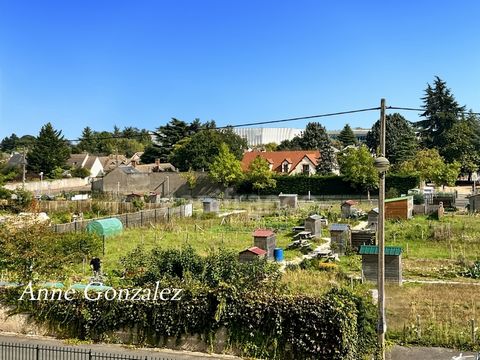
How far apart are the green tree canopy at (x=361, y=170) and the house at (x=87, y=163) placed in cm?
5584

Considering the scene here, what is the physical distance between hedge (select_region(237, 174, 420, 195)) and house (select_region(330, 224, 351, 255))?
105 feet

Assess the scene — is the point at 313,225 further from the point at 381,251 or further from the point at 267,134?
the point at 267,134

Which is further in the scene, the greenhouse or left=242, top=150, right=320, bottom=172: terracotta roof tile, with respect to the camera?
left=242, top=150, right=320, bottom=172: terracotta roof tile

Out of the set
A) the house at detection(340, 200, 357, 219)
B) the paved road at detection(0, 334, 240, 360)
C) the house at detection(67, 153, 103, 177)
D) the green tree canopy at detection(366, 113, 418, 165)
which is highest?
the green tree canopy at detection(366, 113, 418, 165)

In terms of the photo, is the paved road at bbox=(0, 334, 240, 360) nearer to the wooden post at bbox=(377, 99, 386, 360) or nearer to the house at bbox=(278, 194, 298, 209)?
the wooden post at bbox=(377, 99, 386, 360)

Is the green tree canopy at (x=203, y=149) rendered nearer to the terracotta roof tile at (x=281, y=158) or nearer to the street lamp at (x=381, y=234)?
the terracotta roof tile at (x=281, y=158)

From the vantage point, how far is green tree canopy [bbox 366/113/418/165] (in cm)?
8156

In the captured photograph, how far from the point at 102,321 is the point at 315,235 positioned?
64.1ft

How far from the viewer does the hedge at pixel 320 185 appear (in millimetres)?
57625

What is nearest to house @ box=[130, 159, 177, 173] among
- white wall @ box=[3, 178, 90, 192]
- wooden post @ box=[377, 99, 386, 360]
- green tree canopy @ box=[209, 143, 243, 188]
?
white wall @ box=[3, 178, 90, 192]

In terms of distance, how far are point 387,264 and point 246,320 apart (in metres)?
8.37

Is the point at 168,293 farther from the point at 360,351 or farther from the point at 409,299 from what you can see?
the point at 409,299

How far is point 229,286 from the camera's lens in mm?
12820

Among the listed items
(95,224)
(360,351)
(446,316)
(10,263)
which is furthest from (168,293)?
(95,224)
